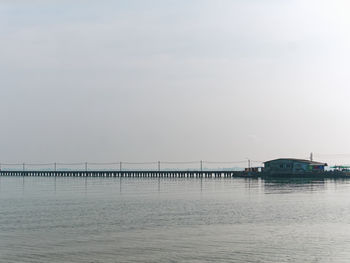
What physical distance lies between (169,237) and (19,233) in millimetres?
9714

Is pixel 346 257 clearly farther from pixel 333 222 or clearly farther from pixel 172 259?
pixel 333 222

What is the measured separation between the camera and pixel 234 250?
2598 cm

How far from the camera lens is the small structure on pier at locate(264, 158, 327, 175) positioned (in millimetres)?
125188

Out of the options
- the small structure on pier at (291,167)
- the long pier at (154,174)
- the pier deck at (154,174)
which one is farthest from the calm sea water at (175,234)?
the pier deck at (154,174)

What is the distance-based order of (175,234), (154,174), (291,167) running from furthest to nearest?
(154,174)
(291,167)
(175,234)

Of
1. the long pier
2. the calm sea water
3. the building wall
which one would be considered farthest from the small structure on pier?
the calm sea water

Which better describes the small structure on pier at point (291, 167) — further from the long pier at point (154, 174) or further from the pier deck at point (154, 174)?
the pier deck at point (154, 174)

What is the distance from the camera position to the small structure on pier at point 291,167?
411 feet

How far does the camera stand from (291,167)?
126 meters

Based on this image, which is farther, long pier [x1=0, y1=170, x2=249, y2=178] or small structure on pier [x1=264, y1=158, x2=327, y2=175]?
long pier [x1=0, y1=170, x2=249, y2=178]

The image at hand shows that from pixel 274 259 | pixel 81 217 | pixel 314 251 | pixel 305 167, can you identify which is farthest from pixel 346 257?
pixel 305 167

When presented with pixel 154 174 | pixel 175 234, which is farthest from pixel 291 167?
pixel 175 234

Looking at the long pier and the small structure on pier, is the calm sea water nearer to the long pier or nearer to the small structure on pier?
the small structure on pier

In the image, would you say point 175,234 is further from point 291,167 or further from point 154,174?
point 154,174
